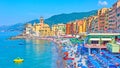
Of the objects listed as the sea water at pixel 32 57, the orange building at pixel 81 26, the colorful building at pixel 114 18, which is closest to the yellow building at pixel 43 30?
the orange building at pixel 81 26

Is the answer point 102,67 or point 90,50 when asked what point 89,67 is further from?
point 90,50

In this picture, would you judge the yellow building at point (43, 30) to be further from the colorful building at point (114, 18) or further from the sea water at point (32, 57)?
the colorful building at point (114, 18)

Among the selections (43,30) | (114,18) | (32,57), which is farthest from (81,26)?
(43,30)

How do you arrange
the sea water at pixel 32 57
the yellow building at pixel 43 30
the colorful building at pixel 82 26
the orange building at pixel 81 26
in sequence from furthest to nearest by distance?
the yellow building at pixel 43 30, the orange building at pixel 81 26, the colorful building at pixel 82 26, the sea water at pixel 32 57

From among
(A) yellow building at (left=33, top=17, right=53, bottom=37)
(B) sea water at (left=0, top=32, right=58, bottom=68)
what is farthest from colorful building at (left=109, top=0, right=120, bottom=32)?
(A) yellow building at (left=33, top=17, right=53, bottom=37)

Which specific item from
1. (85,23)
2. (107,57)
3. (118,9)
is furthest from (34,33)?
(107,57)

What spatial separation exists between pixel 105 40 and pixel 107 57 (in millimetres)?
9236

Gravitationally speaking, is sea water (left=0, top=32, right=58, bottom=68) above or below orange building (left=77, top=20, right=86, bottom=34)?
below

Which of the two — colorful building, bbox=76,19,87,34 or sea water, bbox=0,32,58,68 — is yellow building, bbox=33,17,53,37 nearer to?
colorful building, bbox=76,19,87,34

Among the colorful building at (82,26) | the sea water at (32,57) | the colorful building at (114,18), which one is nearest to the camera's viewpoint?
the sea water at (32,57)

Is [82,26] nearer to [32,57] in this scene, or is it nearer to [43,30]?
[32,57]

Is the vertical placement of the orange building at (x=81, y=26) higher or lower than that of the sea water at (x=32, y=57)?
higher

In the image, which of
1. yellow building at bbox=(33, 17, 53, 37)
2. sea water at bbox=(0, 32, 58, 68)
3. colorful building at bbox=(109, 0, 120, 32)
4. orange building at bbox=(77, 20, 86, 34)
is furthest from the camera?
yellow building at bbox=(33, 17, 53, 37)

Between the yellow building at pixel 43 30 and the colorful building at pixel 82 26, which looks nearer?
the colorful building at pixel 82 26
